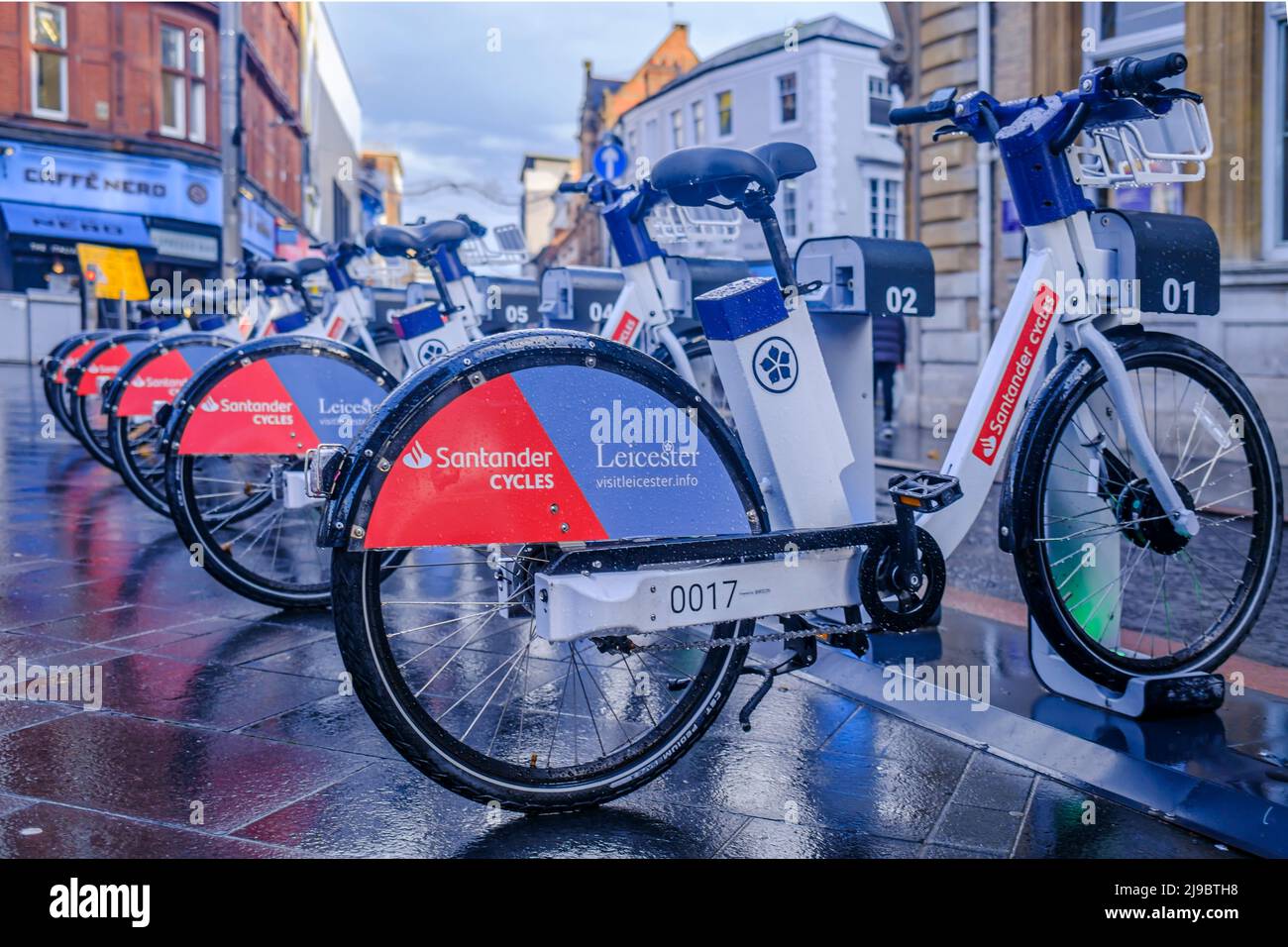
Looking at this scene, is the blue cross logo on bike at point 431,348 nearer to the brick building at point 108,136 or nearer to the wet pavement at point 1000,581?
the wet pavement at point 1000,581

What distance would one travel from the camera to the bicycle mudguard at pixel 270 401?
15.9 ft

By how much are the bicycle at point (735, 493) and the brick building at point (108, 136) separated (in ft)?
83.3

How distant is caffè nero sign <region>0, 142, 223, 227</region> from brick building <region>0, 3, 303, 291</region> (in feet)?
0.08

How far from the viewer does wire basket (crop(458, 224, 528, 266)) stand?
771cm

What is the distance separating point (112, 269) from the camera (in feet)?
87.5

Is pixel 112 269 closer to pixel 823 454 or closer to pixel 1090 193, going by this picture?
pixel 1090 193


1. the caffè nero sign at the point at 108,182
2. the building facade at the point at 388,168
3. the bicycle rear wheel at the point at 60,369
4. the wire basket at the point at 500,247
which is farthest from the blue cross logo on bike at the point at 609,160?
the building facade at the point at 388,168

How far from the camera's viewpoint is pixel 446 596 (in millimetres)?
4992

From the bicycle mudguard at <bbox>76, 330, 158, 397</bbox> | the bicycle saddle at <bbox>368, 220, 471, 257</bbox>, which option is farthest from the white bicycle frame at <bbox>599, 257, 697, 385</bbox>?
the bicycle mudguard at <bbox>76, 330, 158, 397</bbox>

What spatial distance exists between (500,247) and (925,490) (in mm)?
5226

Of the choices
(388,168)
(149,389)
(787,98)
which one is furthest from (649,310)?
(388,168)

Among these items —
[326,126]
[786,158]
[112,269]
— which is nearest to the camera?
[786,158]
